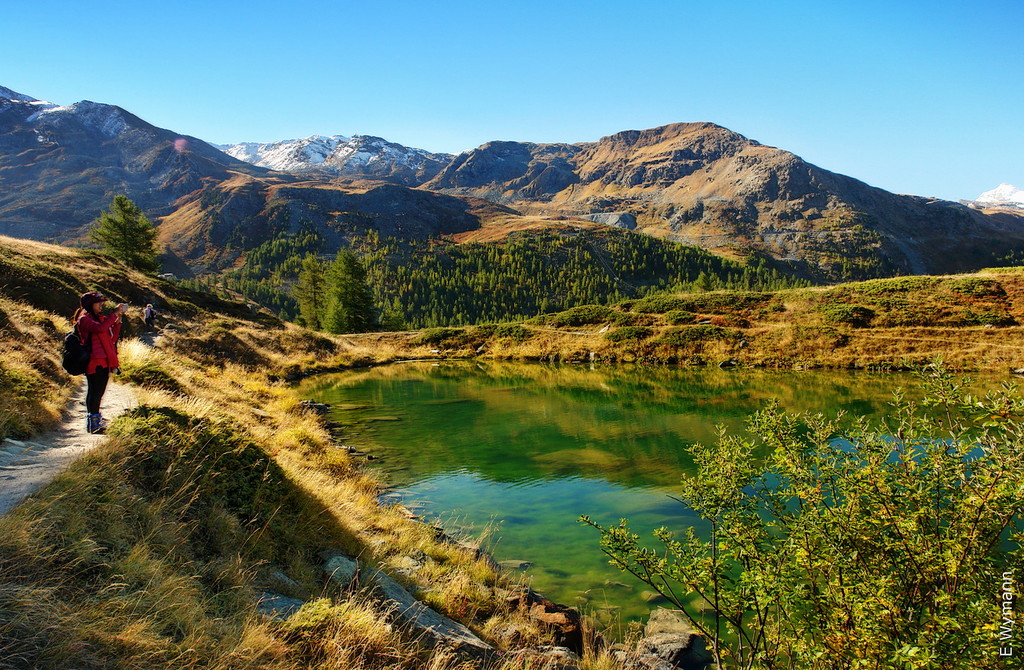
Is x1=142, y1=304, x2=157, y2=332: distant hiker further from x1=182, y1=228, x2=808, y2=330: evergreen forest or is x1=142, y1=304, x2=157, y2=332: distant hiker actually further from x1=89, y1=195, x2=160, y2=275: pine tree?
x1=182, y1=228, x2=808, y2=330: evergreen forest

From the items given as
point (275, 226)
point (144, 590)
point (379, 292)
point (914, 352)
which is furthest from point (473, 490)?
point (275, 226)

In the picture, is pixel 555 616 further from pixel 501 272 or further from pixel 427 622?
pixel 501 272

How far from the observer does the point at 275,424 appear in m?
17.4

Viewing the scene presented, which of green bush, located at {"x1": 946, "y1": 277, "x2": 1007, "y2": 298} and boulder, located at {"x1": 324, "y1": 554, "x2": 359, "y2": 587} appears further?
green bush, located at {"x1": 946, "y1": 277, "x2": 1007, "y2": 298}

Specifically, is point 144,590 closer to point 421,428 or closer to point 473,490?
point 473,490

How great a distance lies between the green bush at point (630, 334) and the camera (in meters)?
50.7

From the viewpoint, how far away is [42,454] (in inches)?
309

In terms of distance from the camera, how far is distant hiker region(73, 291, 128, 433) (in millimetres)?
9688

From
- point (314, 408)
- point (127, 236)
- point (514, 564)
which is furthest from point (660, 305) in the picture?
point (127, 236)

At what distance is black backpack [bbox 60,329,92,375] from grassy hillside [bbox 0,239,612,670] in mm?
1061

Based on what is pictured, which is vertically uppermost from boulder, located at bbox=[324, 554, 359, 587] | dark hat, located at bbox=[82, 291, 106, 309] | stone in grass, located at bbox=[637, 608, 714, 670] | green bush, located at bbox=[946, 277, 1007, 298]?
green bush, located at bbox=[946, 277, 1007, 298]

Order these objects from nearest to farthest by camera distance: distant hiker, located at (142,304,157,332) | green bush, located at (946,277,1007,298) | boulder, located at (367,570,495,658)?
boulder, located at (367,570,495,658)
distant hiker, located at (142,304,157,332)
green bush, located at (946,277,1007,298)

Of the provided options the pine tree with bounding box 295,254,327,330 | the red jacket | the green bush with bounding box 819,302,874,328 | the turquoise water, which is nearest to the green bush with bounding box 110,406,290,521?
the red jacket

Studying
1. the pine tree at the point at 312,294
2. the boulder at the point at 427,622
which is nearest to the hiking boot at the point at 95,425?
the boulder at the point at 427,622
